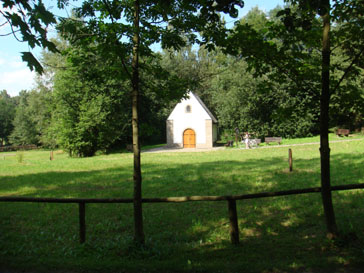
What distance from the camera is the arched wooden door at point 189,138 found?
3856cm

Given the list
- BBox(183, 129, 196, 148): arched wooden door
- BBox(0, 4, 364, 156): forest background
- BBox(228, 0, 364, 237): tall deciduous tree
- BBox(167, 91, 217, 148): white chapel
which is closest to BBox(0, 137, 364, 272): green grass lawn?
BBox(228, 0, 364, 237): tall deciduous tree

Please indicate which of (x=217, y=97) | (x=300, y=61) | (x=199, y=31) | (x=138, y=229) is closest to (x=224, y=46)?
(x=199, y=31)

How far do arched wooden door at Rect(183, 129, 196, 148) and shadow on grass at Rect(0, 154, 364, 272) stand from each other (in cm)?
2657

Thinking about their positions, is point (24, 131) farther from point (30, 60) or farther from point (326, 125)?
point (326, 125)

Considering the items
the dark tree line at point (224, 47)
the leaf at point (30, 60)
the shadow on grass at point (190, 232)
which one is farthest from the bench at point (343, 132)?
the leaf at point (30, 60)

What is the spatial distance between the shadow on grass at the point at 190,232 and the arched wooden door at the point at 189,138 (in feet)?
87.2

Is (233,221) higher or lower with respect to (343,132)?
Answer: lower

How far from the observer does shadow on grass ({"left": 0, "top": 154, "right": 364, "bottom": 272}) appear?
4488 millimetres

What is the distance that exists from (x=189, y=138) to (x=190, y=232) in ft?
106

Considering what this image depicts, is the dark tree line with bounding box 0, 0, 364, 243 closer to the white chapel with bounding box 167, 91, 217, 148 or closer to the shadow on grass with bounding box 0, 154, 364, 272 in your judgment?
the shadow on grass with bounding box 0, 154, 364, 272

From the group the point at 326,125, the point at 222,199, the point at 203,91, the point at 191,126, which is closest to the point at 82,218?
the point at 222,199

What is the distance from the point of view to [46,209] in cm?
882

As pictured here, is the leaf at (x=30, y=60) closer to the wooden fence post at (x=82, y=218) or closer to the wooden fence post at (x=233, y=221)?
the wooden fence post at (x=82, y=218)

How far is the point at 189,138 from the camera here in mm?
38719
